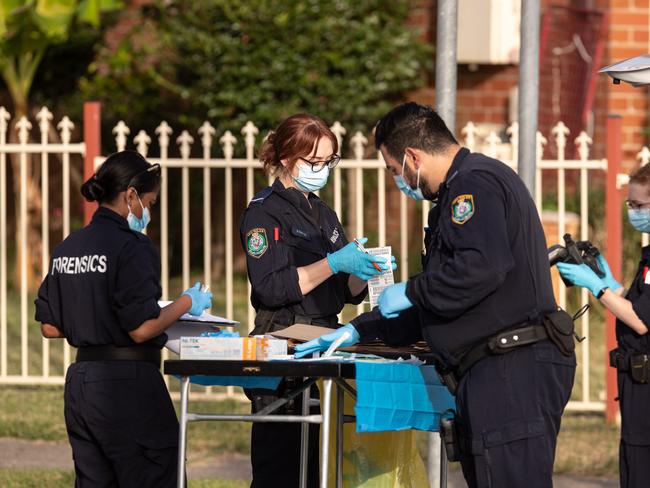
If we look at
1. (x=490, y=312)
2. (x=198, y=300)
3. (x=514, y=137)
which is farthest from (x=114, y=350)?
(x=514, y=137)

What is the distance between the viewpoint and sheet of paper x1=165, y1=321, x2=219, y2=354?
16.7ft

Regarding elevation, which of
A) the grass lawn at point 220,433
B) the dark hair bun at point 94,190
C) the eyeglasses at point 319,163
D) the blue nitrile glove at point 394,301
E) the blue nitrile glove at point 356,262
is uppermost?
the eyeglasses at point 319,163

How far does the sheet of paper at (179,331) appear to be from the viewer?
5.10 m

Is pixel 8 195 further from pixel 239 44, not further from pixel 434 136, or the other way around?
pixel 434 136

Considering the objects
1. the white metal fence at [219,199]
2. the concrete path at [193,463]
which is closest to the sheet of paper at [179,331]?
the concrete path at [193,463]

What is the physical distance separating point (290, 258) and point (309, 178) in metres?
0.33

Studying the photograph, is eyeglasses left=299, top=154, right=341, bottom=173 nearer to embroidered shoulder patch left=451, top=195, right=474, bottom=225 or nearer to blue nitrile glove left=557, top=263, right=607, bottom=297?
blue nitrile glove left=557, top=263, right=607, bottom=297

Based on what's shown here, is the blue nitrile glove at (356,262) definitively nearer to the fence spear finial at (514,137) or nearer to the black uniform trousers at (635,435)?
the black uniform trousers at (635,435)

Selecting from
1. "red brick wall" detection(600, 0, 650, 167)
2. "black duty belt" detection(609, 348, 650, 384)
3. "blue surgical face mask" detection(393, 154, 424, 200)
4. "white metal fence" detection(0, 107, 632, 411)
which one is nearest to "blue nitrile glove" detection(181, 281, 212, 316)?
"blue surgical face mask" detection(393, 154, 424, 200)

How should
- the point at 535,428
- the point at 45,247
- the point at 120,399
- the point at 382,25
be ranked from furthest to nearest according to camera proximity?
the point at 382,25
the point at 45,247
the point at 120,399
the point at 535,428

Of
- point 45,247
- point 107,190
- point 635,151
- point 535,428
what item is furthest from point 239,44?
point 535,428

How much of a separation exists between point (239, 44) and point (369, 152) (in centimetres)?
202

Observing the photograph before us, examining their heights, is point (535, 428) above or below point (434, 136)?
below

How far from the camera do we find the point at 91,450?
16.1 ft
